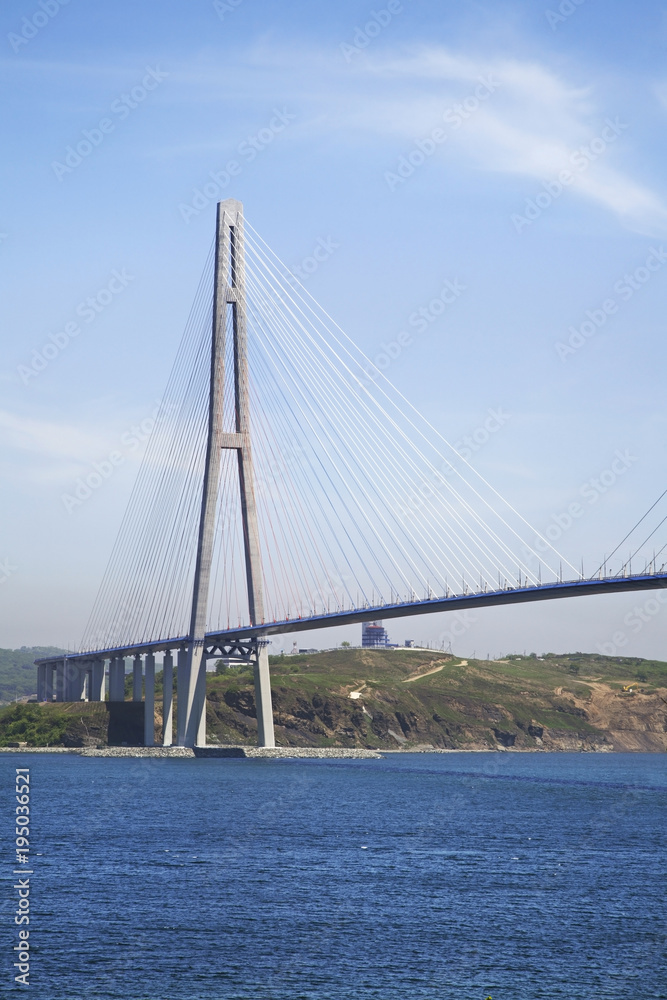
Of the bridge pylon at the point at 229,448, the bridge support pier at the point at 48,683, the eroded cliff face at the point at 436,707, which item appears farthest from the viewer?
the bridge support pier at the point at 48,683

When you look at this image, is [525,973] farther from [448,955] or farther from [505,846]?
[505,846]

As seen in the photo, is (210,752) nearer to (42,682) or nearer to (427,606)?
(427,606)

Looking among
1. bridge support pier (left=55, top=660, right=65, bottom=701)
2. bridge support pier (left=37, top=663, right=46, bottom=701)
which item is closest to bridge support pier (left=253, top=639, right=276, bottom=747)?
bridge support pier (left=55, top=660, right=65, bottom=701)

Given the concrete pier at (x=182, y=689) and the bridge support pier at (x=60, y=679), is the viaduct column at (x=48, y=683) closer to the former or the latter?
the bridge support pier at (x=60, y=679)

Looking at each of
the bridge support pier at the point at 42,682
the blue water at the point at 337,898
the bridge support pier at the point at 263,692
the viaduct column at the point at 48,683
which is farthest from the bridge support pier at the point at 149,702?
the bridge support pier at the point at 42,682

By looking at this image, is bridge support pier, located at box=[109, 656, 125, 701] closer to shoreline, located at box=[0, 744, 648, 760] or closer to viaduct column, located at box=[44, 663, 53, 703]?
shoreline, located at box=[0, 744, 648, 760]

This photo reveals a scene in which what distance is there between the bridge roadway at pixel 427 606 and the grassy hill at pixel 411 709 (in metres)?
27.2

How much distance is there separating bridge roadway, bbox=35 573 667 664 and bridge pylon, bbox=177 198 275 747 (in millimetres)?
1299

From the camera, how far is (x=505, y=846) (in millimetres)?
43625

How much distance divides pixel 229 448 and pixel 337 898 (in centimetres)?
4804

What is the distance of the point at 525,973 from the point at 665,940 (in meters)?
5.00

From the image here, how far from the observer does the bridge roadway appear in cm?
5666

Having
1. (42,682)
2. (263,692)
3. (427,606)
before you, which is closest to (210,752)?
(263,692)

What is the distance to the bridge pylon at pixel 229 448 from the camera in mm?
75562
